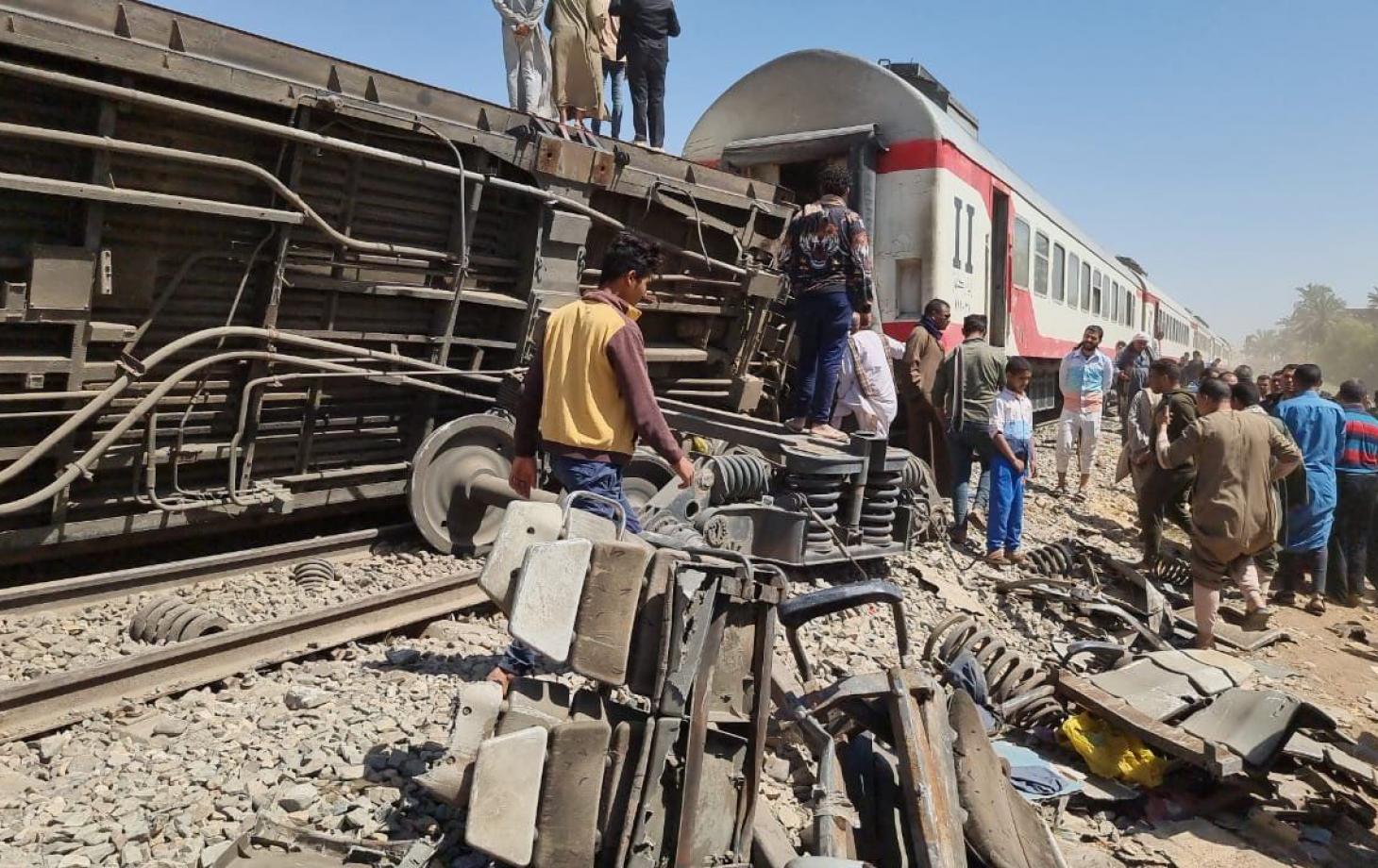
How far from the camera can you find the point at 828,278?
548cm

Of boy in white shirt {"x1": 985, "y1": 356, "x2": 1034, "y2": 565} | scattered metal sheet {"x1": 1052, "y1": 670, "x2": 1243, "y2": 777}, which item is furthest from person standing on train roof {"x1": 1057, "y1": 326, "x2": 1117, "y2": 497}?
scattered metal sheet {"x1": 1052, "y1": 670, "x2": 1243, "y2": 777}

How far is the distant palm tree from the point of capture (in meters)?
76.1

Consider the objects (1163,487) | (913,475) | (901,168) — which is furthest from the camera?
(901,168)

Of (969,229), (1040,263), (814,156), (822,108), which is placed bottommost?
(969,229)

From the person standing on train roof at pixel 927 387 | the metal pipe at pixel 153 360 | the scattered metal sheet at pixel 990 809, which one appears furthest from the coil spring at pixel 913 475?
the metal pipe at pixel 153 360

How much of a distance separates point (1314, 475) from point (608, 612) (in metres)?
7.50

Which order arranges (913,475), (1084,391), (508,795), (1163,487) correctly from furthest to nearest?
1. (1084,391)
2. (1163,487)
3. (913,475)
4. (508,795)

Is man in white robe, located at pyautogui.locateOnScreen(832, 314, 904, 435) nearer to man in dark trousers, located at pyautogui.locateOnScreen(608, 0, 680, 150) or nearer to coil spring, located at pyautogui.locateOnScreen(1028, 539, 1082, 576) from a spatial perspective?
coil spring, located at pyautogui.locateOnScreen(1028, 539, 1082, 576)

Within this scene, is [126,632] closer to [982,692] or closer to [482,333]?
[482,333]

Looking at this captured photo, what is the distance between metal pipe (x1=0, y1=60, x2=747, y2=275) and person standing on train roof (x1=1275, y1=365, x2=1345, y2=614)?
234 inches

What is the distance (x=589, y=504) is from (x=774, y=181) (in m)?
6.92

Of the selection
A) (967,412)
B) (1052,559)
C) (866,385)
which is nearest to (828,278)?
(866,385)

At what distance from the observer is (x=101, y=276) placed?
14.1 feet

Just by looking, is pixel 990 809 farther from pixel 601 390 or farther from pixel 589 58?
pixel 589 58
